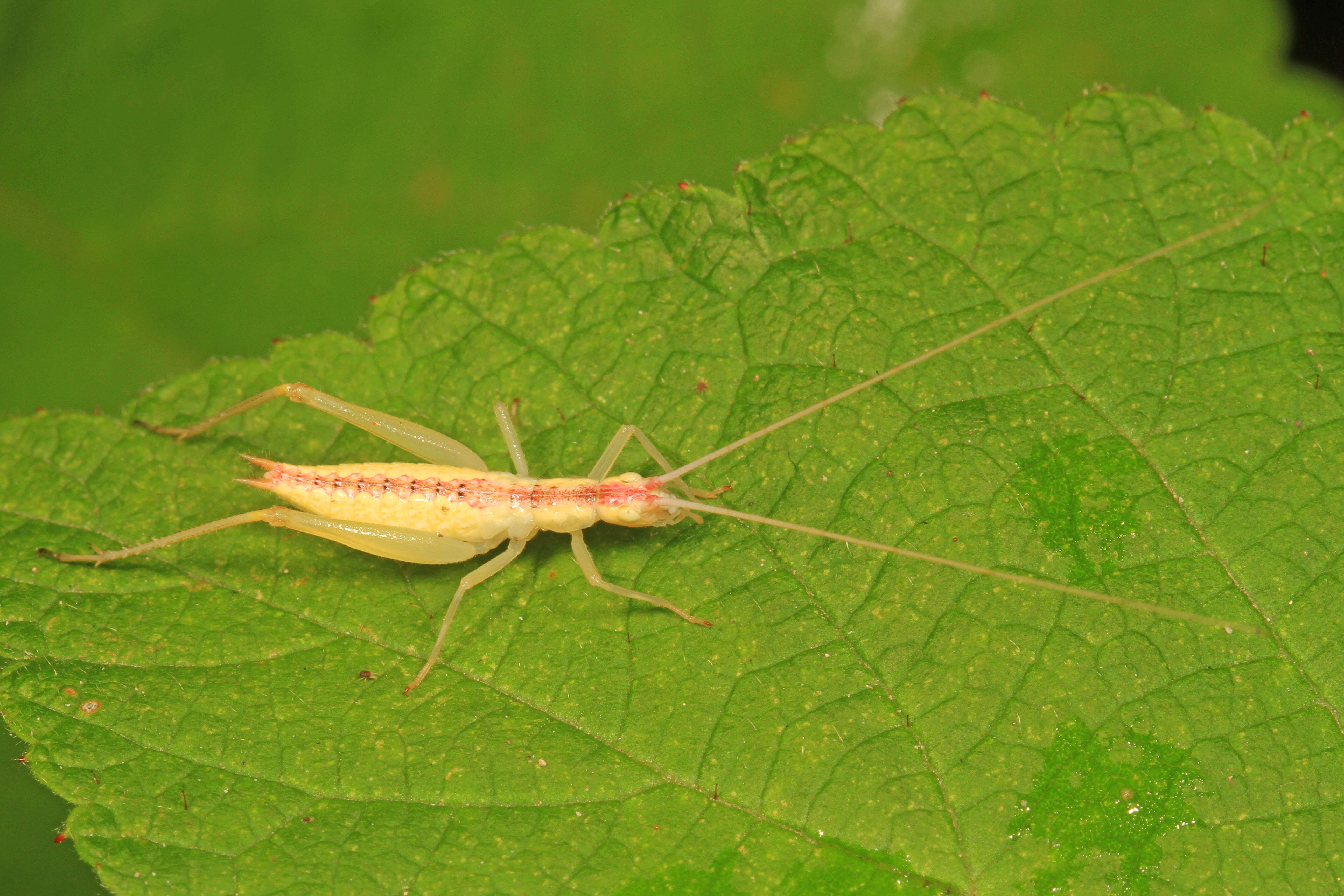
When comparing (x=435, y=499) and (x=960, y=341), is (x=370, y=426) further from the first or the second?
(x=960, y=341)

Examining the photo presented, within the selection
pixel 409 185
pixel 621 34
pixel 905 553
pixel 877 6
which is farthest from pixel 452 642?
pixel 877 6

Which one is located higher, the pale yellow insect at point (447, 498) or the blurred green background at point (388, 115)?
the blurred green background at point (388, 115)

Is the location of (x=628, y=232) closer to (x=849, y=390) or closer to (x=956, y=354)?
(x=849, y=390)

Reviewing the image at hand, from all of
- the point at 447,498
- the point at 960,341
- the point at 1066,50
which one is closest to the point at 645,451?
the point at 447,498

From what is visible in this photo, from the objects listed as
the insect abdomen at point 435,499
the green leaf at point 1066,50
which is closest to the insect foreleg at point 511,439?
the insect abdomen at point 435,499

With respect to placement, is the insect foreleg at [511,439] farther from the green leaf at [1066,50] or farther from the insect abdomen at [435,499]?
the green leaf at [1066,50]

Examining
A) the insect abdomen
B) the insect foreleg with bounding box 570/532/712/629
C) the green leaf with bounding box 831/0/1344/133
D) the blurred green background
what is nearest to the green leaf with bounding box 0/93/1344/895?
the insect foreleg with bounding box 570/532/712/629
